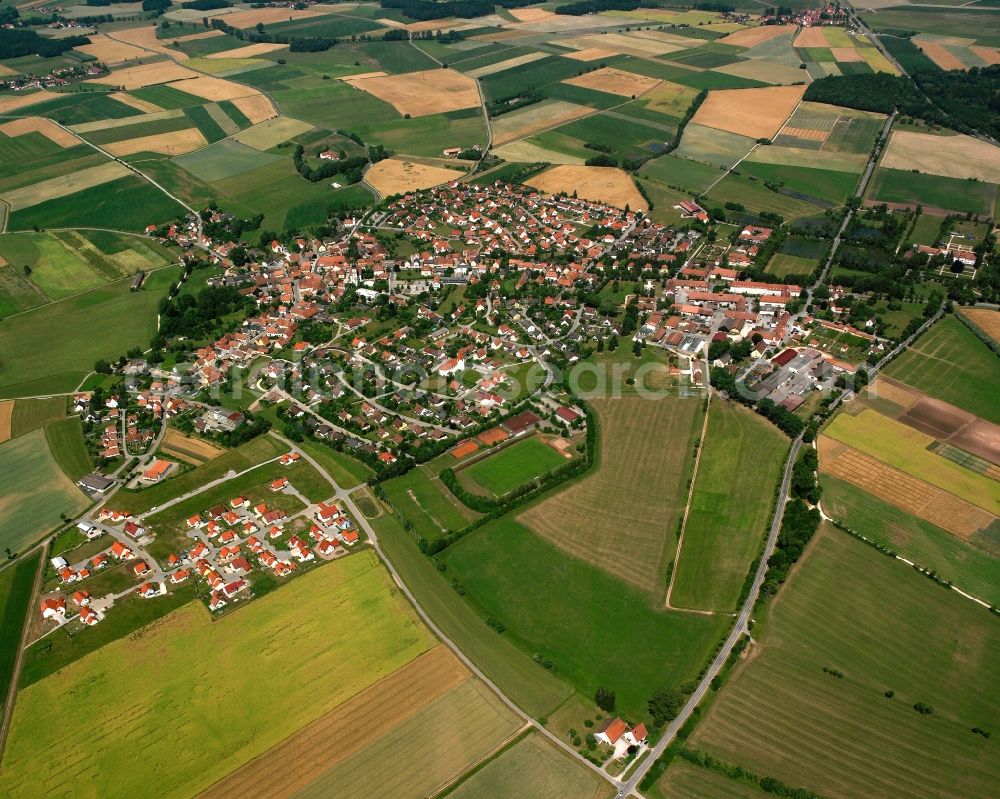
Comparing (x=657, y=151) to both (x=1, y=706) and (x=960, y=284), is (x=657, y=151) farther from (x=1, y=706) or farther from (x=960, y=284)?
(x=1, y=706)

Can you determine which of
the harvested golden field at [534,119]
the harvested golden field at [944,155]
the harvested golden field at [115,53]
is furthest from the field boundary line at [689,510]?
Answer: the harvested golden field at [115,53]

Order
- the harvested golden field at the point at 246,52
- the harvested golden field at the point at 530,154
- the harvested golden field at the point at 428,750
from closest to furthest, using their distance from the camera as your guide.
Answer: the harvested golden field at the point at 428,750
the harvested golden field at the point at 530,154
the harvested golden field at the point at 246,52

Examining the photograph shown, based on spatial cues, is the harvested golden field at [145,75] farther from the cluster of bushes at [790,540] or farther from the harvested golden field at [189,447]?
the cluster of bushes at [790,540]

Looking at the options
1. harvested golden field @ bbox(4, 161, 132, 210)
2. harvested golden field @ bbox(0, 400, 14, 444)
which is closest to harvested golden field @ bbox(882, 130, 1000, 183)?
harvested golden field @ bbox(4, 161, 132, 210)

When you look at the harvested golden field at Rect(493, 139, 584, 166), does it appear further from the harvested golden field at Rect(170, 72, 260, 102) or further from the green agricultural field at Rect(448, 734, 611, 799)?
the green agricultural field at Rect(448, 734, 611, 799)

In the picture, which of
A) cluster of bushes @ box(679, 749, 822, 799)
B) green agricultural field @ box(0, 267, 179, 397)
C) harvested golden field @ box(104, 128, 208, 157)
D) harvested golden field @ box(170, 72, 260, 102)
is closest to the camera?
cluster of bushes @ box(679, 749, 822, 799)
